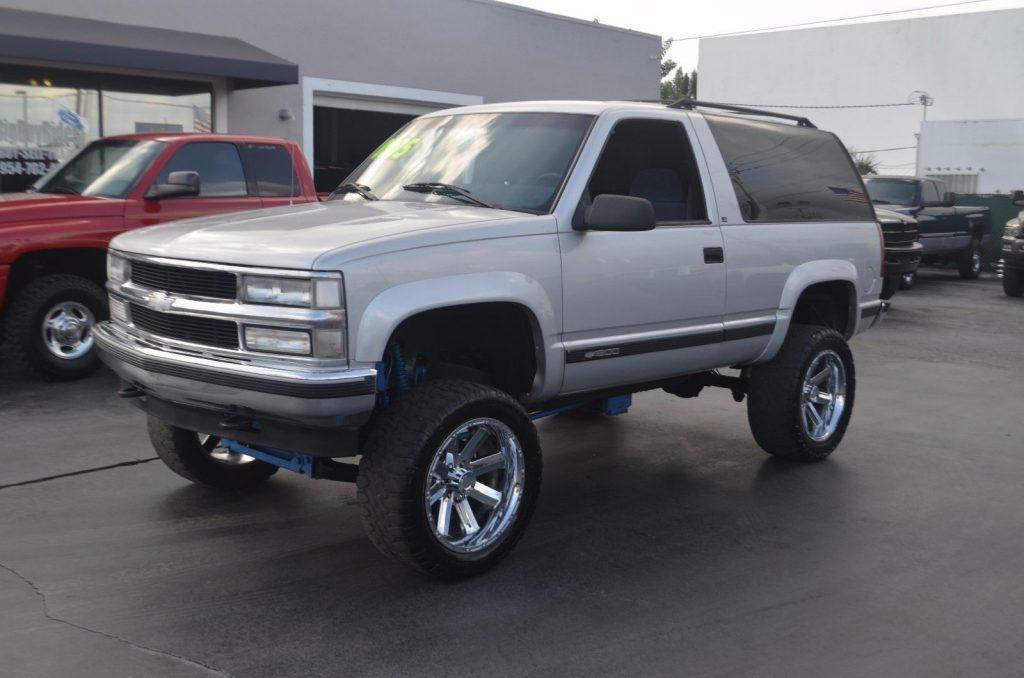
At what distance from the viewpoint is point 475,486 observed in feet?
15.5

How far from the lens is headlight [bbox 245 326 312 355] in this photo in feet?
13.7

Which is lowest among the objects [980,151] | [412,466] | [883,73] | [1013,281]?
[1013,281]

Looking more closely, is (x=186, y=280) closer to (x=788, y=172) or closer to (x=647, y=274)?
(x=647, y=274)

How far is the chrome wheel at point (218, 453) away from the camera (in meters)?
5.69

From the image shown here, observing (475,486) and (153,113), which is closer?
(475,486)

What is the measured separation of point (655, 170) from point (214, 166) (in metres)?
5.12

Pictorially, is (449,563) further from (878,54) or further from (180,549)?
(878,54)

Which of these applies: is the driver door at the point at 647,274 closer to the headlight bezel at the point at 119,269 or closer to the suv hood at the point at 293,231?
the suv hood at the point at 293,231

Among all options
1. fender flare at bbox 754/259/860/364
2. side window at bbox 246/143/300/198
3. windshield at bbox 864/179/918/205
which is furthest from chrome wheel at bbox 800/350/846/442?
windshield at bbox 864/179/918/205

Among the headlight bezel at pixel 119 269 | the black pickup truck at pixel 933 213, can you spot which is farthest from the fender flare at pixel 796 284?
the black pickup truck at pixel 933 213

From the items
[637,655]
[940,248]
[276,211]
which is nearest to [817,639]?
[637,655]

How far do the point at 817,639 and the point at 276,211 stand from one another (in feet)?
10.5

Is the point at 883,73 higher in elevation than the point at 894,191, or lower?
higher

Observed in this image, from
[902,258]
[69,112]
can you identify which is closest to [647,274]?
[69,112]
